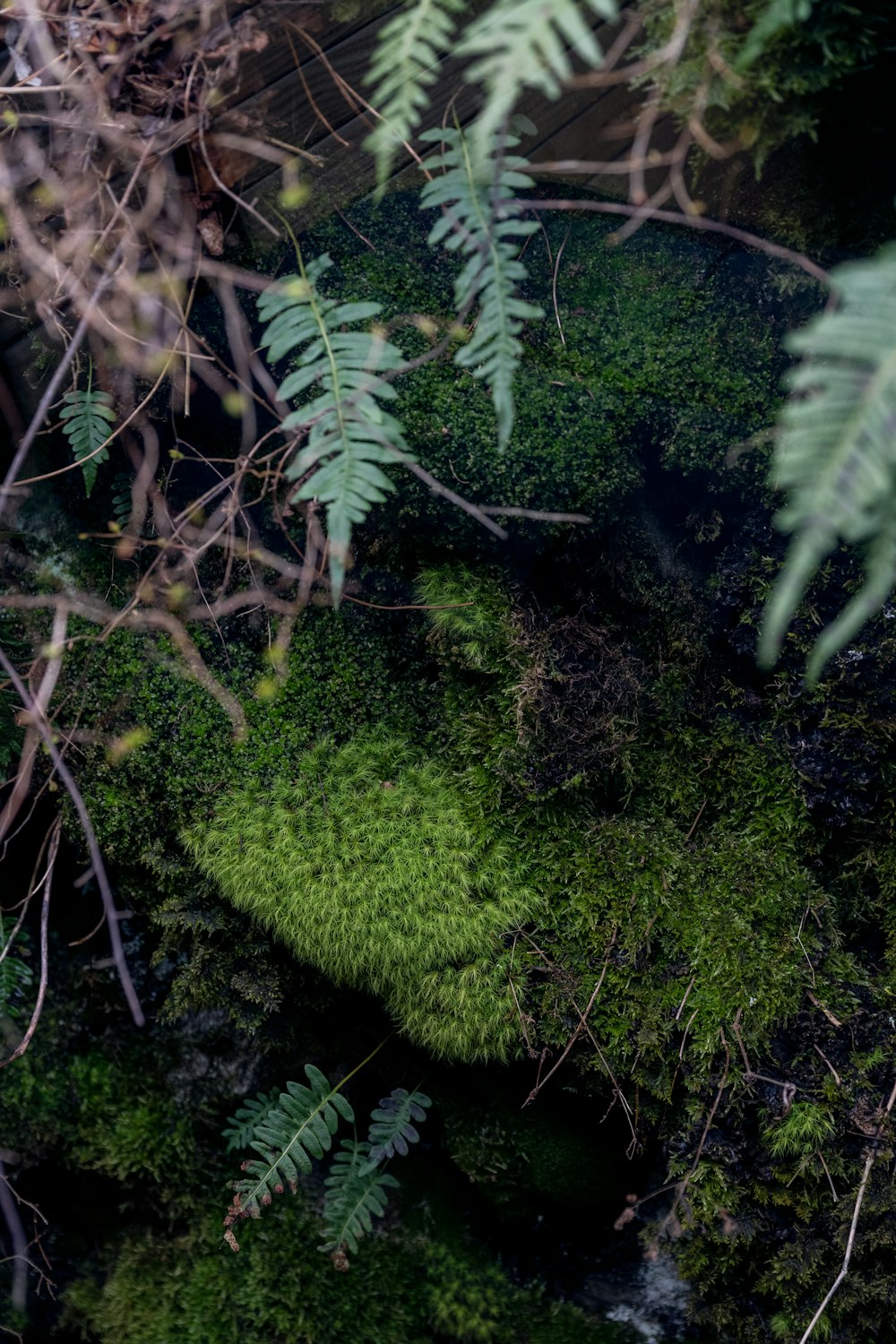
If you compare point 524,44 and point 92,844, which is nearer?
point 524,44

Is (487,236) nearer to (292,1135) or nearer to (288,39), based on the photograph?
(288,39)

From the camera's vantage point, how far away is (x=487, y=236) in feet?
7.07

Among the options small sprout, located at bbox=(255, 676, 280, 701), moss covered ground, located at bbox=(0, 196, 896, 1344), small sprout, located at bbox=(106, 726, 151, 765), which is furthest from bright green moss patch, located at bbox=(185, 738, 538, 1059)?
small sprout, located at bbox=(106, 726, 151, 765)

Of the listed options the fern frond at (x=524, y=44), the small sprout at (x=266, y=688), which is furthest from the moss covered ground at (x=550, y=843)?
the fern frond at (x=524, y=44)

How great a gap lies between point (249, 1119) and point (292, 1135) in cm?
31

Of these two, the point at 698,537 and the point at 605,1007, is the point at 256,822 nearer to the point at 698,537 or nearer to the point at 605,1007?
the point at 605,1007

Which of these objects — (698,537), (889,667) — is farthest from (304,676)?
(889,667)

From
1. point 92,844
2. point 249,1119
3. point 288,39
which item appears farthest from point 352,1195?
point 288,39

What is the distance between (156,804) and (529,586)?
4.88 ft

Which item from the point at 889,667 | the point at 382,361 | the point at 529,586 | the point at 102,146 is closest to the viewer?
the point at 382,361

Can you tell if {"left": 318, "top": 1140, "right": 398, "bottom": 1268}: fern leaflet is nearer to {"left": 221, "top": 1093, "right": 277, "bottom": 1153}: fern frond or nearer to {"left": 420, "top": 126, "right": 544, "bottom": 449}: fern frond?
{"left": 221, "top": 1093, "right": 277, "bottom": 1153}: fern frond

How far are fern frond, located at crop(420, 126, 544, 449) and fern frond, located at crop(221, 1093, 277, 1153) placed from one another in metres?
2.41

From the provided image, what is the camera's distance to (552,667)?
2.80 meters

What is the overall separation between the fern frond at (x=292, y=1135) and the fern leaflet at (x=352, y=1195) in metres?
0.12
